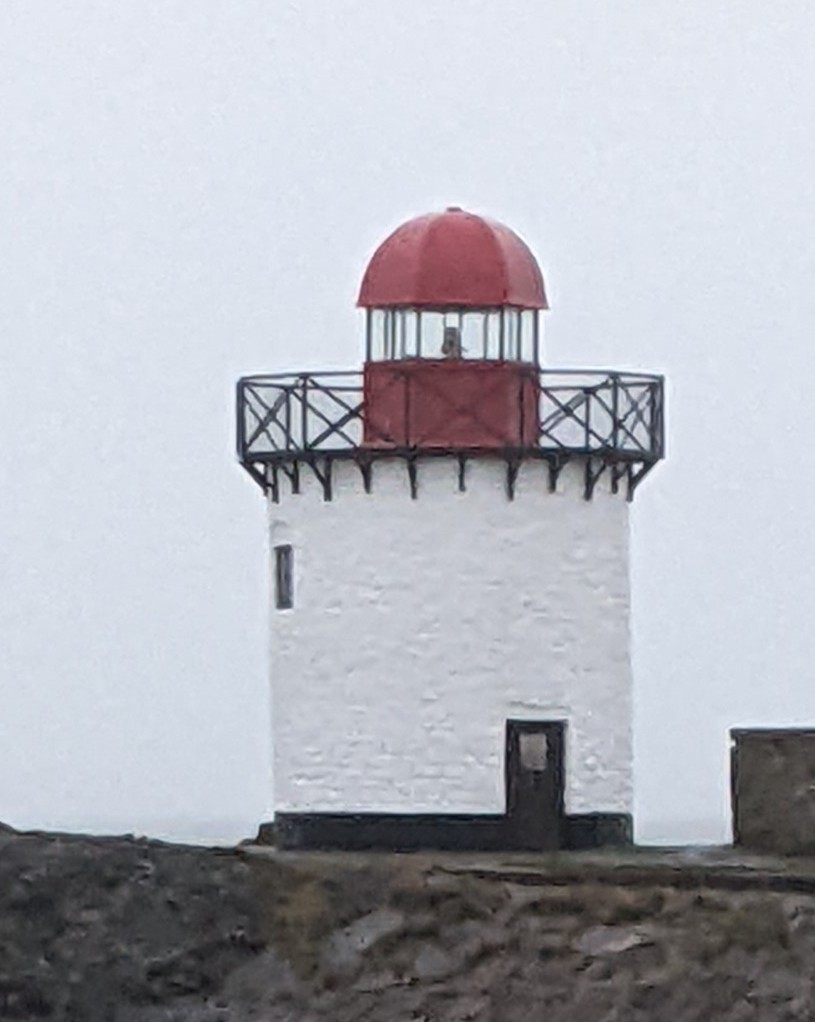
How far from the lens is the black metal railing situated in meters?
29.5

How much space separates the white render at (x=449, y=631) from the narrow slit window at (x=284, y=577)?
0.18m

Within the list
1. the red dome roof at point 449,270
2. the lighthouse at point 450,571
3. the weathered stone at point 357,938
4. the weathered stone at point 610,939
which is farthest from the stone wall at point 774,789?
the red dome roof at point 449,270

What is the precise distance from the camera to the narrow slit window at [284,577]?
97.6ft

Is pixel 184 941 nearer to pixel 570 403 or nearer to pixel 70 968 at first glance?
pixel 70 968

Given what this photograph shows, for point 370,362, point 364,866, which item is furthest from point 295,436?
point 364,866

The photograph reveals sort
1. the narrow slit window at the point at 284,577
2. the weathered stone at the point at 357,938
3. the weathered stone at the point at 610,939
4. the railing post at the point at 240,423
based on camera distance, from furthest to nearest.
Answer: the railing post at the point at 240,423, the narrow slit window at the point at 284,577, the weathered stone at the point at 357,938, the weathered stone at the point at 610,939

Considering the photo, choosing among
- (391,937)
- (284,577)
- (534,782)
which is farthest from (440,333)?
(391,937)

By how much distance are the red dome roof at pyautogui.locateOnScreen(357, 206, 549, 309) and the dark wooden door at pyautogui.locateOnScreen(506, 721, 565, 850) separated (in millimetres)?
2998

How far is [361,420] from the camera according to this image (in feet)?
97.1

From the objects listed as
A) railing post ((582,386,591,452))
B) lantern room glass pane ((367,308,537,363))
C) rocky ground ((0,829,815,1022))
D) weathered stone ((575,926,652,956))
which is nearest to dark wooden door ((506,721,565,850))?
rocky ground ((0,829,815,1022))

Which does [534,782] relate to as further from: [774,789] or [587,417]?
[587,417]

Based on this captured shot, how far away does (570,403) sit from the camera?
29.7 m

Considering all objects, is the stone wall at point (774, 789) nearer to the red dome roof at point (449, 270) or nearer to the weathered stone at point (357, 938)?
the weathered stone at point (357, 938)

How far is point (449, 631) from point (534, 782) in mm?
1205
